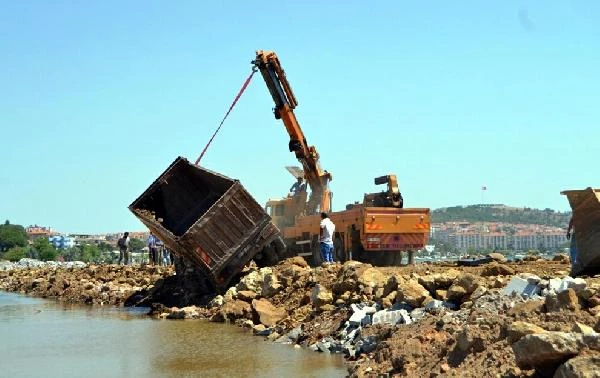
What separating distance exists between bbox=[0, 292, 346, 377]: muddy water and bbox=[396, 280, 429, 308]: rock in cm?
119

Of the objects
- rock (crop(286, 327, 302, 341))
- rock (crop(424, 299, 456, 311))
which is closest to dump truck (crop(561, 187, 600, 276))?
rock (crop(424, 299, 456, 311))

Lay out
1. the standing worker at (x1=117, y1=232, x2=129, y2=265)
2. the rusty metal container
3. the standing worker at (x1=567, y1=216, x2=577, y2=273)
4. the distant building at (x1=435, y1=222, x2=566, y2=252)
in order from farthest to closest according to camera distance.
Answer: the distant building at (x1=435, y1=222, x2=566, y2=252) < the standing worker at (x1=117, y1=232, x2=129, y2=265) < the rusty metal container < the standing worker at (x1=567, y1=216, x2=577, y2=273)

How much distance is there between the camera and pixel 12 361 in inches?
406

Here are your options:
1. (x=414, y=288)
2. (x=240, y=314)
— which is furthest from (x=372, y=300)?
(x=240, y=314)

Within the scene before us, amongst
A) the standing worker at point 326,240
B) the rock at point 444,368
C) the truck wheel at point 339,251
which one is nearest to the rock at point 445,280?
the rock at point 444,368

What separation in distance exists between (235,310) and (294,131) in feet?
30.5

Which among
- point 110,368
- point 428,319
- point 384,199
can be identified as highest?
point 384,199

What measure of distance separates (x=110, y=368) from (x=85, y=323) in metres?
5.68

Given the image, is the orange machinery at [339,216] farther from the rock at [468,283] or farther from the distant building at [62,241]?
the distant building at [62,241]

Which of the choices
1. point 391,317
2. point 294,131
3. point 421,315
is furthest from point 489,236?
point 421,315

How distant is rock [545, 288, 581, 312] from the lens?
7.20 metres

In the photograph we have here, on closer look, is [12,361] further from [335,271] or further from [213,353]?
[335,271]

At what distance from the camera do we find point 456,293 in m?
9.91

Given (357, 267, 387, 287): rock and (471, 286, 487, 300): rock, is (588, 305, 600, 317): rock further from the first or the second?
(357, 267, 387, 287): rock
